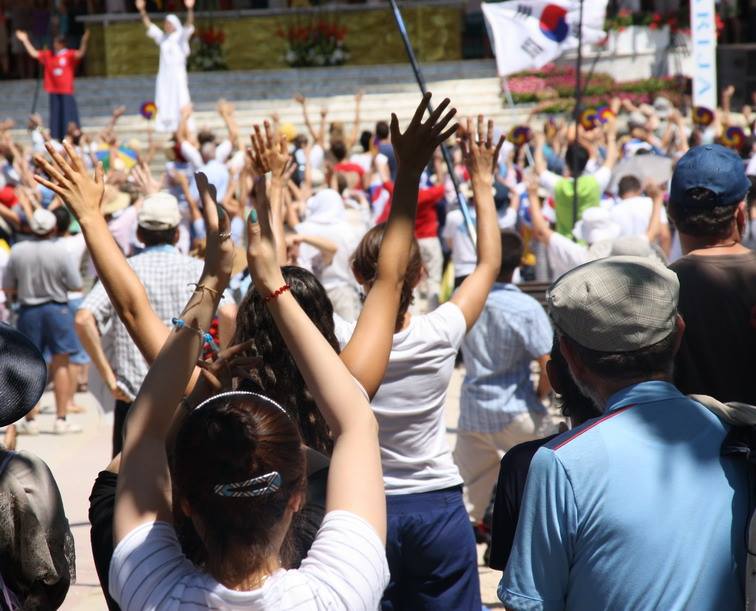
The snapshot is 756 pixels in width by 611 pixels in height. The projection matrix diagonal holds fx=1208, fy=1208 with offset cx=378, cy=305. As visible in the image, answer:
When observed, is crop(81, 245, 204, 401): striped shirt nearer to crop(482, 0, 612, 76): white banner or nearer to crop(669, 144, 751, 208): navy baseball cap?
crop(669, 144, 751, 208): navy baseball cap

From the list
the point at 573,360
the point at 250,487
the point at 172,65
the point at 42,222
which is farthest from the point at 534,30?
the point at 172,65

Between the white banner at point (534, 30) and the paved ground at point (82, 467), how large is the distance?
306 cm

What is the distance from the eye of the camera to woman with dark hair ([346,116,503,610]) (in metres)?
3.62

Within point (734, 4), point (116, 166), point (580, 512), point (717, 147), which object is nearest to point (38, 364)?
point (580, 512)

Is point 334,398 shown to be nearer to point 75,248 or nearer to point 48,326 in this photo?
point 48,326

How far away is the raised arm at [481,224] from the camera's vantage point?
Result: 379cm

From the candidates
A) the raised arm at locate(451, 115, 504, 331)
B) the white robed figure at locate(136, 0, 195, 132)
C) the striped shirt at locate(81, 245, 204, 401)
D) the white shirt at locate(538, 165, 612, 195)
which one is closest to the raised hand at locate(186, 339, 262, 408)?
the raised arm at locate(451, 115, 504, 331)

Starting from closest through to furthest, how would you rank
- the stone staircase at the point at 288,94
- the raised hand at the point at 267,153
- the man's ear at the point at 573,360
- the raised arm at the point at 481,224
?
the man's ear at the point at 573,360, the raised hand at the point at 267,153, the raised arm at the point at 481,224, the stone staircase at the point at 288,94

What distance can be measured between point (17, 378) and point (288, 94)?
23311 millimetres

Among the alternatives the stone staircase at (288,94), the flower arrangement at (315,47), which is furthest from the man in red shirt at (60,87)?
the flower arrangement at (315,47)

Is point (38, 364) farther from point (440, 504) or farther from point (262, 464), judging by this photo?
point (440, 504)

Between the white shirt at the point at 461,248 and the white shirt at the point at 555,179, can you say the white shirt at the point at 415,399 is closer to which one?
the white shirt at the point at 461,248

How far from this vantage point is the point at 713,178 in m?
3.43

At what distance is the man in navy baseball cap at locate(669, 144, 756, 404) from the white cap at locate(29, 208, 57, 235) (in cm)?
657
